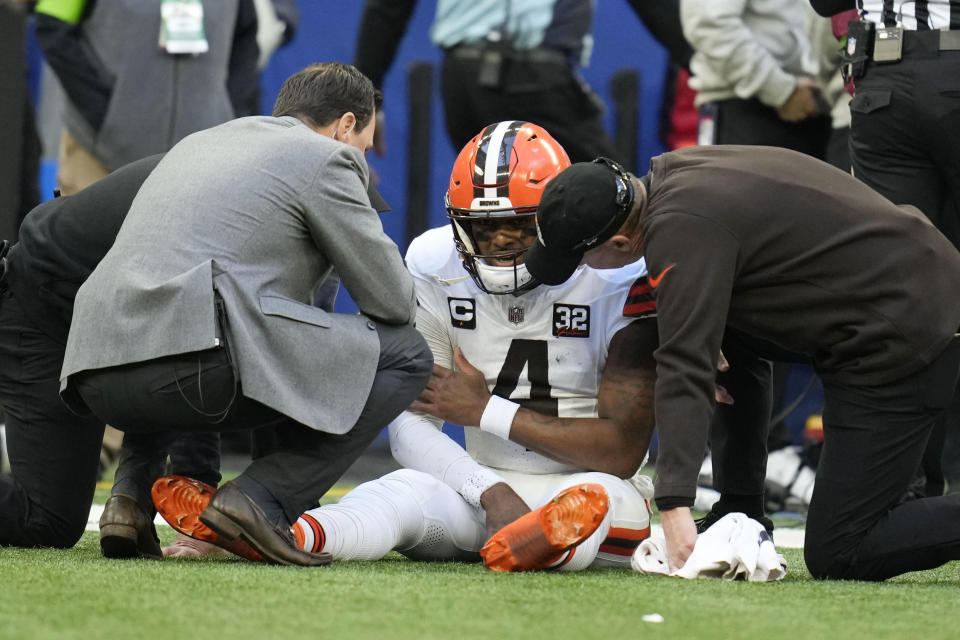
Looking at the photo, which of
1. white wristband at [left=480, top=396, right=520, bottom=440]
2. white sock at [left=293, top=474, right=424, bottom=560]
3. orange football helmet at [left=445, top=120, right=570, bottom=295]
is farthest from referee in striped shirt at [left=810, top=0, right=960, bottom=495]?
white sock at [left=293, top=474, right=424, bottom=560]

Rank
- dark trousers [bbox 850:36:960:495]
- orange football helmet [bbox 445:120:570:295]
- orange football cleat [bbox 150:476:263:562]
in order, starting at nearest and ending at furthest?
orange football cleat [bbox 150:476:263:562] < orange football helmet [bbox 445:120:570:295] < dark trousers [bbox 850:36:960:495]

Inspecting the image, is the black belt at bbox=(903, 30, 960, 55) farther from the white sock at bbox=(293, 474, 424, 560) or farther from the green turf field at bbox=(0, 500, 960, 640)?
the white sock at bbox=(293, 474, 424, 560)

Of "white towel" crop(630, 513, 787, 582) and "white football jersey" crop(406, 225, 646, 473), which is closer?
"white towel" crop(630, 513, 787, 582)

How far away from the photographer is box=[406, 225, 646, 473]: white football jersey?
12.6 feet

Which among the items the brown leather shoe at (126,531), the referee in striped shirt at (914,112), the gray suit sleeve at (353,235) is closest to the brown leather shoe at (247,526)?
the brown leather shoe at (126,531)

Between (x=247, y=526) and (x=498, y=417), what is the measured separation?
0.76m

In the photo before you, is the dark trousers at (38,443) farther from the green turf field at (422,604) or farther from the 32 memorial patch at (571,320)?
the 32 memorial patch at (571,320)

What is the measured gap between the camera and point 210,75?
5820 millimetres

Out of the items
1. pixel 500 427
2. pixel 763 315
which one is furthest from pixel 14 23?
pixel 763 315

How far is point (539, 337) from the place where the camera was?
387cm

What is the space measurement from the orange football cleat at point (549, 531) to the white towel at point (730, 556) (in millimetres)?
251

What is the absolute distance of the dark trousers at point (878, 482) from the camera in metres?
3.46

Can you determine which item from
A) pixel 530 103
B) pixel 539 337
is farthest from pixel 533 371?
pixel 530 103

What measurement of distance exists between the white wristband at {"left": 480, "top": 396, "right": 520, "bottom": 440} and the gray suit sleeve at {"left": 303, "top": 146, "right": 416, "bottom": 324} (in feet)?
1.31
